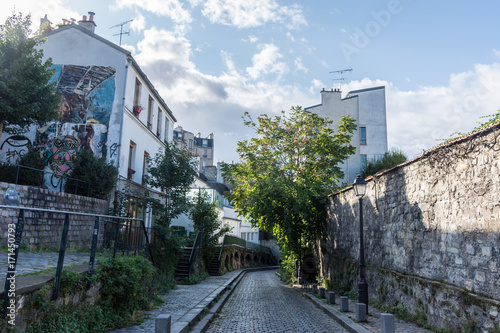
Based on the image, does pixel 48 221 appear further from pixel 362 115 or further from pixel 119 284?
pixel 362 115

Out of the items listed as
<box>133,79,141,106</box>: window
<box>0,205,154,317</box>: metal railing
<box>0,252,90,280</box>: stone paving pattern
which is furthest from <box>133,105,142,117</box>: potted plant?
<box>0,252,90,280</box>: stone paving pattern

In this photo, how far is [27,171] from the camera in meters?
14.0

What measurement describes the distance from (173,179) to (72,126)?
4816 mm

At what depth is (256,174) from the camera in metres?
17.6

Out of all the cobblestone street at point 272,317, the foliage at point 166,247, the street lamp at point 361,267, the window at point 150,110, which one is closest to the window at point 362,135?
the window at point 150,110

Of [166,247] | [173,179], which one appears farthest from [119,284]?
[173,179]

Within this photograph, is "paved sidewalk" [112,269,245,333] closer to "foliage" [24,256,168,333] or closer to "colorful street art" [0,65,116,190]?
"foliage" [24,256,168,333]

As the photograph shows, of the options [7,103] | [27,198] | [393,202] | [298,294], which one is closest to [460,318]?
[393,202]

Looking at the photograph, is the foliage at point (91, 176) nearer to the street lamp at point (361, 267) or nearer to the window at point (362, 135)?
the street lamp at point (361, 267)

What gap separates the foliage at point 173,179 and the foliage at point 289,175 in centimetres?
251

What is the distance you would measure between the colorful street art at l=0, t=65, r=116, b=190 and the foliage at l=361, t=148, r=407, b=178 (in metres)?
16.8

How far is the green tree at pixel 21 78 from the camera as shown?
12078 mm

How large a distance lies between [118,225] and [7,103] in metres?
7.11

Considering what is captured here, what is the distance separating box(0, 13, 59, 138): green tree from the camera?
1208 centimetres
